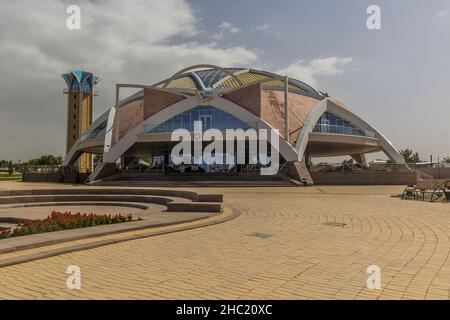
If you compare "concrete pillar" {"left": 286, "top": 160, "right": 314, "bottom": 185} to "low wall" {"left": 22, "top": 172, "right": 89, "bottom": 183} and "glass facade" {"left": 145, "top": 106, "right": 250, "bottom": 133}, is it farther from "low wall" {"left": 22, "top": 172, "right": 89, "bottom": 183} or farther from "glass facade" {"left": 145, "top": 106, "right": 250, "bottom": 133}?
"low wall" {"left": 22, "top": 172, "right": 89, "bottom": 183}

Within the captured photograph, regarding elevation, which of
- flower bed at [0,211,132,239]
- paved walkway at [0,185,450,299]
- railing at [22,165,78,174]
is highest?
railing at [22,165,78,174]

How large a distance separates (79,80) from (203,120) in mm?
36621

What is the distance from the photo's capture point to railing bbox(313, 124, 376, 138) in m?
40.8

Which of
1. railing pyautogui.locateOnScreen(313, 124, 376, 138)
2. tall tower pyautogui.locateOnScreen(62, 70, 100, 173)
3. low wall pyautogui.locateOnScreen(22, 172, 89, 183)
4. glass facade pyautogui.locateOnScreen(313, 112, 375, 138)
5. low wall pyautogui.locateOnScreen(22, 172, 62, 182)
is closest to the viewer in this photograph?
low wall pyautogui.locateOnScreen(22, 172, 89, 183)

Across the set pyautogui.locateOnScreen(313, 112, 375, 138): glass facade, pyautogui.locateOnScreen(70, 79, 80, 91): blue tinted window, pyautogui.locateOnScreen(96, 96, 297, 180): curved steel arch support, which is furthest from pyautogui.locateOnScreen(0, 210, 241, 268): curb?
pyautogui.locateOnScreen(70, 79, 80, 91): blue tinted window

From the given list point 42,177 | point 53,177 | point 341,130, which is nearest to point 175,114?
point 53,177

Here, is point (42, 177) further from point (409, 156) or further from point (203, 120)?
point (409, 156)

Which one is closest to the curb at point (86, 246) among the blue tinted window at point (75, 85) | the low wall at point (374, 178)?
the low wall at point (374, 178)

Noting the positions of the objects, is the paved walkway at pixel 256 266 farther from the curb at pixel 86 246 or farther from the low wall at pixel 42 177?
the low wall at pixel 42 177

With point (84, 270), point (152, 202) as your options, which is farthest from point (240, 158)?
point (84, 270)

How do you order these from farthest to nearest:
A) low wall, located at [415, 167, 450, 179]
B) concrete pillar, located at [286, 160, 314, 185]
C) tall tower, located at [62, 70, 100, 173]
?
1. tall tower, located at [62, 70, 100, 173]
2. low wall, located at [415, 167, 450, 179]
3. concrete pillar, located at [286, 160, 314, 185]

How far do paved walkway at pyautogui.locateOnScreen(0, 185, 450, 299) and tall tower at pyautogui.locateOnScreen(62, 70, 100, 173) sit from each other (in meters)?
60.4

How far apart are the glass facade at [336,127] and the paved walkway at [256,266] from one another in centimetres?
3259

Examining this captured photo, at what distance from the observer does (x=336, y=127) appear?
41750 mm
